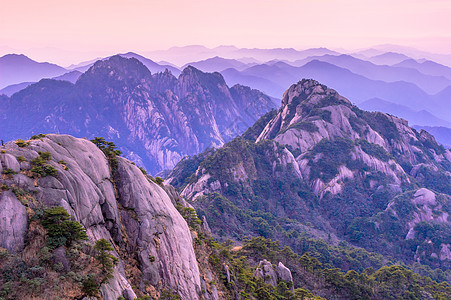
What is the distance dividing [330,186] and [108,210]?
322ft

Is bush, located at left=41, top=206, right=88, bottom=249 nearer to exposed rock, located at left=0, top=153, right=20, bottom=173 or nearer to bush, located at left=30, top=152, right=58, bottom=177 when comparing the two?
bush, located at left=30, top=152, right=58, bottom=177

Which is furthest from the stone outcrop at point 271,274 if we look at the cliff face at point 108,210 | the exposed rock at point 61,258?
the exposed rock at point 61,258

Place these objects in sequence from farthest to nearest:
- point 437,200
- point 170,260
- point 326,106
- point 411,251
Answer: point 326,106 → point 437,200 → point 411,251 → point 170,260

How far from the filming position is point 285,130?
135000 mm

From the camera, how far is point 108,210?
1010 inches

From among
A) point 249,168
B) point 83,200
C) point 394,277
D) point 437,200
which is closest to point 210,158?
point 249,168

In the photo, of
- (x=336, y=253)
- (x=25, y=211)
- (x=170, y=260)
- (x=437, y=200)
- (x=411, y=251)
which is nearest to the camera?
(x=25, y=211)

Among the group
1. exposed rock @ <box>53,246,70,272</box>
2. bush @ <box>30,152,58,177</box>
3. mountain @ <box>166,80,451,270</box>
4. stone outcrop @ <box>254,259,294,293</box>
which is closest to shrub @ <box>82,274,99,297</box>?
exposed rock @ <box>53,246,70,272</box>

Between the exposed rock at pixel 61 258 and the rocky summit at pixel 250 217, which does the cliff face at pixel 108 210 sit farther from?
the exposed rock at pixel 61 258

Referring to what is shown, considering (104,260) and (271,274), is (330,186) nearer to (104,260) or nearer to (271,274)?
(271,274)

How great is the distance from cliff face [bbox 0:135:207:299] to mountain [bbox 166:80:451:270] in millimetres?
46447

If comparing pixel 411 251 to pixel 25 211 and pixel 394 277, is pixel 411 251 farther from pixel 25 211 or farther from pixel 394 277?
pixel 25 211

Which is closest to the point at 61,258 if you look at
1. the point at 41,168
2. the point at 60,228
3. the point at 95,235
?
the point at 60,228

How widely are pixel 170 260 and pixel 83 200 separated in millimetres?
9269
